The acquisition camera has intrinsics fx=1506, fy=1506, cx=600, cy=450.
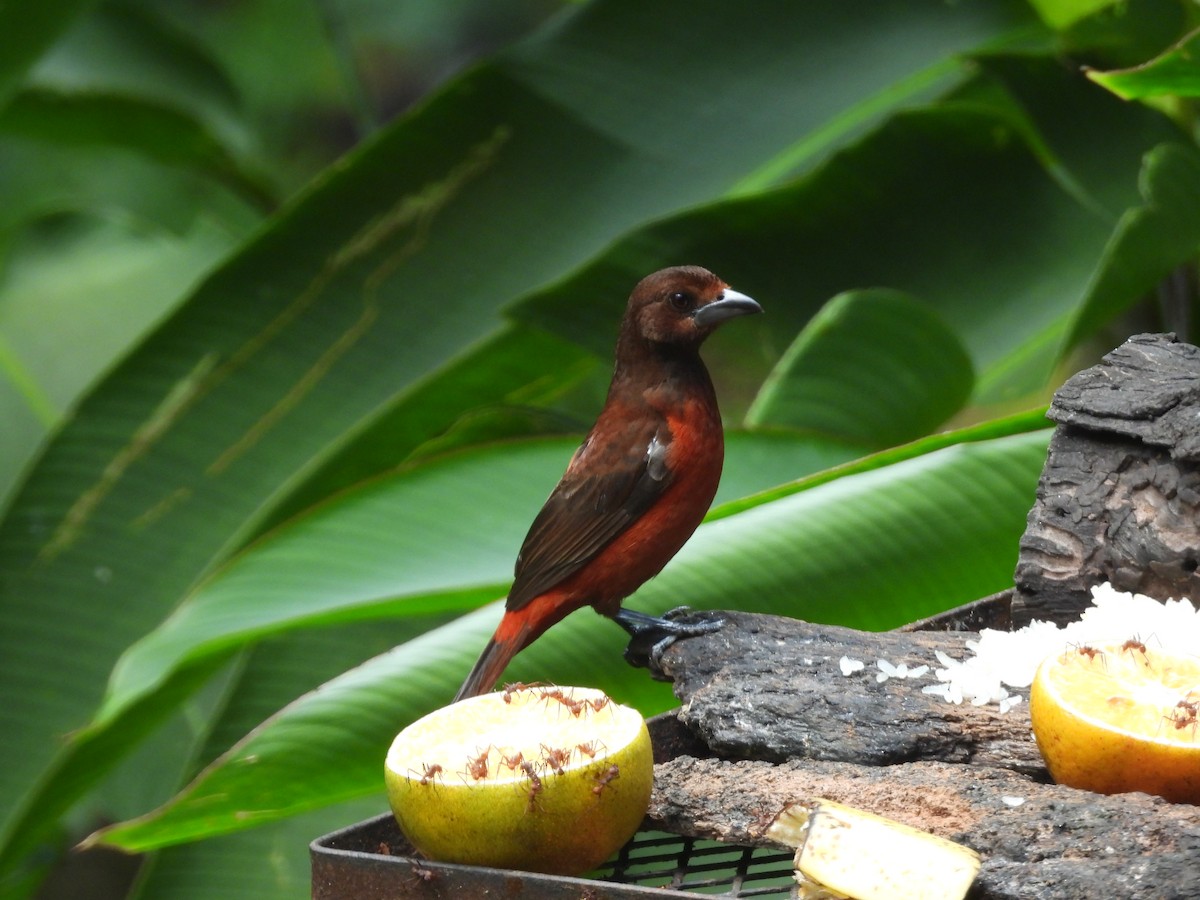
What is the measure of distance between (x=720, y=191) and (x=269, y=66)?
6.12 feet

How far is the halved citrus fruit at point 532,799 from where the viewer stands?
1134mm

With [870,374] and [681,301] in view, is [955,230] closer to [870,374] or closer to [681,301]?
[870,374]

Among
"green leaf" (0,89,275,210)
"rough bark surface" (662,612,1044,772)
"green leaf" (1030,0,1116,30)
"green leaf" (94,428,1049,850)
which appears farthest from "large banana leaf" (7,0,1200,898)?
"green leaf" (0,89,275,210)

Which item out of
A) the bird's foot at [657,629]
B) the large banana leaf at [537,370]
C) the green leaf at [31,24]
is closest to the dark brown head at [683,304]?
the large banana leaf at [537,370]

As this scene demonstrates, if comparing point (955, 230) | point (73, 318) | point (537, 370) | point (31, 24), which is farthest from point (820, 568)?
point (73, 318)

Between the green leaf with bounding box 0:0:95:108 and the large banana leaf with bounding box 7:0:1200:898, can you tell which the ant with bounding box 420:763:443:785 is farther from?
the green leaf with bounding box 0:0:95:108

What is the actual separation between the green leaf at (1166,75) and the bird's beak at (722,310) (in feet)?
1.48

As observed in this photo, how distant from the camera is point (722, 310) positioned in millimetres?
1736

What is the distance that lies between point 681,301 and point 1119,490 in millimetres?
534

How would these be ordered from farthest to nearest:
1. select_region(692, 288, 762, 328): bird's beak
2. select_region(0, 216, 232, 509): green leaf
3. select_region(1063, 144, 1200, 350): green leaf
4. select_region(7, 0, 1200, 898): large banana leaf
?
1. select_region(0, 216, 232, 509): green leaf
2. select_region(1063, 144, 1200, 350): green leaf
3. select_region(7, 0, 1200, 898): large banana leaf
4. select_region(692, 288, 762, 328): bird's beak

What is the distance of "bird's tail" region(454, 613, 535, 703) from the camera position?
5.49ft

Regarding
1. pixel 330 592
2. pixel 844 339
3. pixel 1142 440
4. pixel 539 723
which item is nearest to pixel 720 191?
pixel 844 339

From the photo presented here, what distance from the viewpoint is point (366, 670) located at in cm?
180

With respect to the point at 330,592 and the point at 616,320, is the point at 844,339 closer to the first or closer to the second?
the point at 616,320
